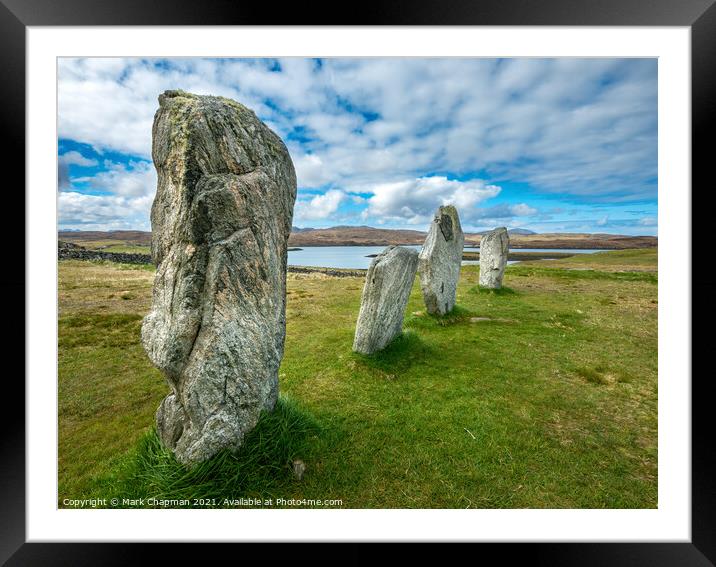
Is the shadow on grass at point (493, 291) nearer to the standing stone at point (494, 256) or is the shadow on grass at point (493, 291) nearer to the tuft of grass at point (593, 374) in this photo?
the standing stone at point (494, 256)

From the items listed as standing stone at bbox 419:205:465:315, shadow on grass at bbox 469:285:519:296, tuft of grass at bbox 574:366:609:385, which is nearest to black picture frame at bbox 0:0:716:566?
tuft of grass at bbox 574:366:609:385

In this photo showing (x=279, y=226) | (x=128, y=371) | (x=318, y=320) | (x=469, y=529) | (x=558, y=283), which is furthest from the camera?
(x=558, y=283)

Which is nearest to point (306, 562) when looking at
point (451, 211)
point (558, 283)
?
point (451, 211)

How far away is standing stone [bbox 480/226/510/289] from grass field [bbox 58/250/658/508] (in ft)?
14.6

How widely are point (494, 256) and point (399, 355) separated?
9.06 meters

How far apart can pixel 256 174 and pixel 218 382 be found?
2.14 metres

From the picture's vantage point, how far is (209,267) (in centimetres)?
310

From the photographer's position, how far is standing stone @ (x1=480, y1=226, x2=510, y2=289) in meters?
13.7

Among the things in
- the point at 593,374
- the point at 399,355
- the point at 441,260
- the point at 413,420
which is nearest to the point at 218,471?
the point at 413,420

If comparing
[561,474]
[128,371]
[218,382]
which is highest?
[218,382]

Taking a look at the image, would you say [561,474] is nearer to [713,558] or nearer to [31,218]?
[713,558]

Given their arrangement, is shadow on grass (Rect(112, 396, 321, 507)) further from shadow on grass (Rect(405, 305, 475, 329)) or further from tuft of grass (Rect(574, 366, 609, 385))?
shadow on grass (Rect(405, 305, 475, 329))
